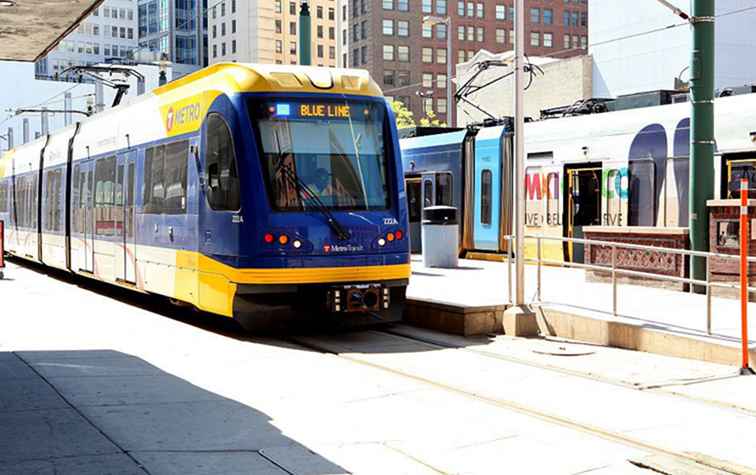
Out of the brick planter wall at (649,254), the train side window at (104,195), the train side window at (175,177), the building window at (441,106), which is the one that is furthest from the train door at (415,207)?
the building window at (441,106)

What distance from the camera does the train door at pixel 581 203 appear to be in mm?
21750

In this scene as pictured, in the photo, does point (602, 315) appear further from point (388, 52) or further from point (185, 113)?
point (388, 52)

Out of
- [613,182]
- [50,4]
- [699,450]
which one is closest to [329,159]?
[50,4]

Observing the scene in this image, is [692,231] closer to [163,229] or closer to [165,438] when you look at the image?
[163,229]

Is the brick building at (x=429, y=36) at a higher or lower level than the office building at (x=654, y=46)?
higher

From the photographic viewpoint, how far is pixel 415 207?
95.6 ft

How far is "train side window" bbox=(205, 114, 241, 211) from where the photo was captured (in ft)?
42.4

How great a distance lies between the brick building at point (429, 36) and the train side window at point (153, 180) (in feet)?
307

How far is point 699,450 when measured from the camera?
24.0ft

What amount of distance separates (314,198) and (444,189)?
1451cm

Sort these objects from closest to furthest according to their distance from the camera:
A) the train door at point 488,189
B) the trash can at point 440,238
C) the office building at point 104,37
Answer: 1. the trash can at point 440,238
2. the train door at point 488,189
3. the office building at point 104,37

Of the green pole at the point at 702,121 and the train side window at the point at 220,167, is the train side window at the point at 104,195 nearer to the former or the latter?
the train side window at the point at 220,167

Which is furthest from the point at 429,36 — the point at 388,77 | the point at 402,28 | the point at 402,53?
the point at 388,77

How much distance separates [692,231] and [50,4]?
1007 cm
